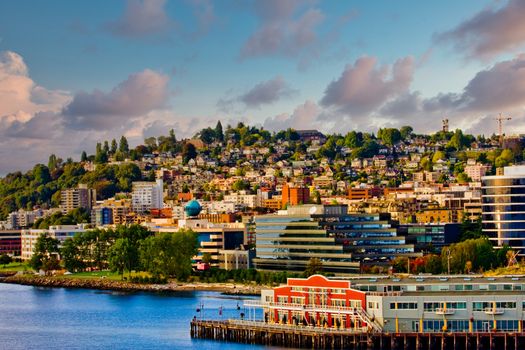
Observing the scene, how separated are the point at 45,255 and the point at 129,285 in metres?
37.1

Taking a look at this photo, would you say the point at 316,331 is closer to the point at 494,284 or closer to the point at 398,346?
the point at 398,346

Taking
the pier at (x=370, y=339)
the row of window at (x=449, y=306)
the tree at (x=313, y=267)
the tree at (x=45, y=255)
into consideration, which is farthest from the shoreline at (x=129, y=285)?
the row of window at (x=449, y=306)

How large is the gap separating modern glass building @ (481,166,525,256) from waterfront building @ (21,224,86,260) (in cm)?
7387

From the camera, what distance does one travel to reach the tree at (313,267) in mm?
123706

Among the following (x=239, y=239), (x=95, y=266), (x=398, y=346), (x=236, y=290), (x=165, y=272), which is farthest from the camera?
(x=95, y=266)

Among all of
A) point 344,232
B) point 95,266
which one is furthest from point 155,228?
point 344,232

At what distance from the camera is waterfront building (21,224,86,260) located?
188 meters

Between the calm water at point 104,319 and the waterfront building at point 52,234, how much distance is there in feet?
179

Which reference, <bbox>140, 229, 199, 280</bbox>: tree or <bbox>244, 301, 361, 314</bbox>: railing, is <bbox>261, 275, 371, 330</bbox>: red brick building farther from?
<bbox>140, 229, 199, 280</bbox>: tree

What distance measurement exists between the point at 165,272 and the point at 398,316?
66.6 meters

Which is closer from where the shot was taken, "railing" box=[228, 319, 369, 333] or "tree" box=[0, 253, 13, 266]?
"railing" box=[228, 319, 369, 333]

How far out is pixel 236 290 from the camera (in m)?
122

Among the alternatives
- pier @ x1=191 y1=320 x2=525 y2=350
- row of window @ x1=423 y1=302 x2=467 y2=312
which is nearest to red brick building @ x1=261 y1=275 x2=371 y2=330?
pier @ x1=191 y1=320 x2=525 y2=350

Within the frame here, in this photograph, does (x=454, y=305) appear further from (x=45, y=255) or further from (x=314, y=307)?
(x=45, y=255)
